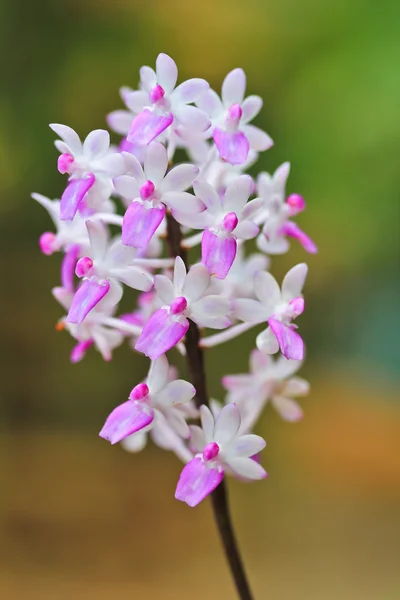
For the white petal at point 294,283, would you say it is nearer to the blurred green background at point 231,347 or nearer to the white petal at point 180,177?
the white petal at point 180,177

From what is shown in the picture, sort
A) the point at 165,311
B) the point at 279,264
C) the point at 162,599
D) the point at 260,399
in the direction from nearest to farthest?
the point at 165,311, the point at 260,399, the point at 162,599, the point at 279,264

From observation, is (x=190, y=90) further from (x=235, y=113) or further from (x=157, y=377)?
(x=157, y=377)

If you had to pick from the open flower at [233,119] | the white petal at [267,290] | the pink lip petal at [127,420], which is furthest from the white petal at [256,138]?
the pink lip petal at [127,420]

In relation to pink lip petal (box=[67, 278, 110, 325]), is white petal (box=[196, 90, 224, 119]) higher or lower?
higher

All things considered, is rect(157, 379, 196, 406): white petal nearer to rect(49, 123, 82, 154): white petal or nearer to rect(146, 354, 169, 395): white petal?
rect(146, 354, 169, 395): white petal

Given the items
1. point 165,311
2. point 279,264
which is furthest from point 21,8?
point 165,311

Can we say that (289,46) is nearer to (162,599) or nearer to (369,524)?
(369,524)

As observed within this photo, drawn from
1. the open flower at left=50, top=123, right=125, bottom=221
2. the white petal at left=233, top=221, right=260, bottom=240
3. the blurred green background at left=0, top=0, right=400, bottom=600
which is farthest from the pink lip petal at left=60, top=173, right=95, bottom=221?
the blurred green background at left=0, top=0, right=400, bottom=600
